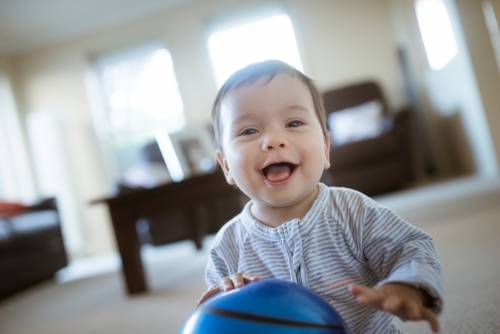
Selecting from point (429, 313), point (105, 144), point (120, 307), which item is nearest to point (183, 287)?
point (120, 307)

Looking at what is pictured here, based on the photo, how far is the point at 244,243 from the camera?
824 millimetres

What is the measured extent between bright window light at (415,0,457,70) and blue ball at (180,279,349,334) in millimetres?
3301

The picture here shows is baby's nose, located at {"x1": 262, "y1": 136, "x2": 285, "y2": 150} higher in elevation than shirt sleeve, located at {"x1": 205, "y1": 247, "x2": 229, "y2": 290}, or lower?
higher

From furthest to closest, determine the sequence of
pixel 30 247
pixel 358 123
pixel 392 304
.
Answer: pixel 358 123
pixel 30 247
pixel 392 304

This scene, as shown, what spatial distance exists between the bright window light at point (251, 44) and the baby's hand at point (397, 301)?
4641 mm

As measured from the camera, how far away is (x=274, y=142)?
734 mm

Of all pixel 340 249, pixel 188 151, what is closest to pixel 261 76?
pixel 340 249

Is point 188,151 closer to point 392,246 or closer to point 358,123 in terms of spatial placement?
point 358,123

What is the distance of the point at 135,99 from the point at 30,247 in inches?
102

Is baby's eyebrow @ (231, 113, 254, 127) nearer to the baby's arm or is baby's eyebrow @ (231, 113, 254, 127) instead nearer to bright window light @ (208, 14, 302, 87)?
the baby's arm

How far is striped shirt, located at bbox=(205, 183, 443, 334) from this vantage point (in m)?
0.71

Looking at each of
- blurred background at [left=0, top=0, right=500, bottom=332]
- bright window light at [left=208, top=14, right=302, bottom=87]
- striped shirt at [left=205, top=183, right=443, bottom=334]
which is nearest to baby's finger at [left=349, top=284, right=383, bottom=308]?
striped shirt at [left=205, top=183, right=443, bottom=334]

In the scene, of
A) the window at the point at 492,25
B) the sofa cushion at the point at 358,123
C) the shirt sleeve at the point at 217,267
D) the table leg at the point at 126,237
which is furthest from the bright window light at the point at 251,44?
the shirt sleeve at the point at 217,267

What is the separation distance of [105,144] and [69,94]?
2.68ft
